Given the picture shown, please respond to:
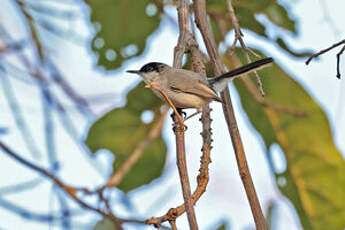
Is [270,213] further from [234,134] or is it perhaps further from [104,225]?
[234,134]

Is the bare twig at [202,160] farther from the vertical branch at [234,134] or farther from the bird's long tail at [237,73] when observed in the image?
the bird's long tail at [237,73]

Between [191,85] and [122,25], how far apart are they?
0.87 m

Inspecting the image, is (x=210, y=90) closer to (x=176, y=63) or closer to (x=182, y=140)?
(x=176, y=63)

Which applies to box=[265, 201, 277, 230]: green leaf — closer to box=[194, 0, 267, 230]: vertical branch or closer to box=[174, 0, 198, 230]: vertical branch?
box=[194, 0, 267, 230]: vertical branch

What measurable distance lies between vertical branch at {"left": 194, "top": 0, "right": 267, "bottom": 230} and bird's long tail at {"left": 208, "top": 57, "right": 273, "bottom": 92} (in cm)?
32

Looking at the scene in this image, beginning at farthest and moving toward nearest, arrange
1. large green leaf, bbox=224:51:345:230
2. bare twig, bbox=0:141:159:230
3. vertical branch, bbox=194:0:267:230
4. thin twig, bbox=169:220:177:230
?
large green leaf, bbox=224:51:345:230 < bare twig, bbox=0:141:159:230 < vertical branch, bbox=194:0:267:230 < thin twig, bbox=169:220:177:230

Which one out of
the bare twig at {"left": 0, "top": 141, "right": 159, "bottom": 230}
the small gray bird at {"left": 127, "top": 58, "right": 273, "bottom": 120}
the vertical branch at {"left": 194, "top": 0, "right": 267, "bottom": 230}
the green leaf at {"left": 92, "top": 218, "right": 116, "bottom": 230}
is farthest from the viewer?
the green leaf at {"left": 92, "top": 218, "right": 116, "bottom": 230}

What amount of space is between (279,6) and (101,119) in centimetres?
134

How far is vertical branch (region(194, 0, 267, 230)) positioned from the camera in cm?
171

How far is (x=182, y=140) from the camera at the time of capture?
1866mm

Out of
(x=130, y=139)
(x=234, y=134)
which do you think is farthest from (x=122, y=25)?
(x=234, y=134)

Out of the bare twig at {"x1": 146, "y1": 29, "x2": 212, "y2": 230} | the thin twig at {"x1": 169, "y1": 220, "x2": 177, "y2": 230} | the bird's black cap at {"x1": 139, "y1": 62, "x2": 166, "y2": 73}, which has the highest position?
the bird's black cap at {"x1": 139, "y1": 62, "x2": 166, "y2": 73}

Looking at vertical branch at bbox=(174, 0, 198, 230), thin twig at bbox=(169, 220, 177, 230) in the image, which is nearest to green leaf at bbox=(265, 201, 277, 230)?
vertical branch at bbox=(174, 0, 198, 230)

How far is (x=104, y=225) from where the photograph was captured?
2.98m
